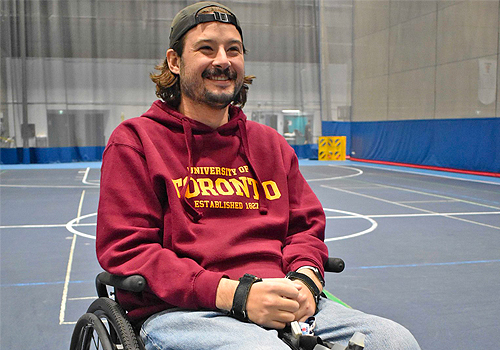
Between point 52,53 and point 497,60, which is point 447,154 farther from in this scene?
point 52,53

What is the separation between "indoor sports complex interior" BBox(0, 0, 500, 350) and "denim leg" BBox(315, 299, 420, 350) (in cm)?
116

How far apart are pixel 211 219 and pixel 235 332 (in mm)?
338

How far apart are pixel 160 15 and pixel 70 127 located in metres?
3.64

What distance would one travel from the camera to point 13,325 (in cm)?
247

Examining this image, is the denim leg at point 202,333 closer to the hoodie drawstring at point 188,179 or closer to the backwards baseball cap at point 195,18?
the hoodie drawstring at point 188,179

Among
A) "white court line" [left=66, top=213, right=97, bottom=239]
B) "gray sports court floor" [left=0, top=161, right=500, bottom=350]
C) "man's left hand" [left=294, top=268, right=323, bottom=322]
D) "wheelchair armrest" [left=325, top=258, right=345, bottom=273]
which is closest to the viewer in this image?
"man's left hand" [left=294, top=268, right=323, bottom=322]

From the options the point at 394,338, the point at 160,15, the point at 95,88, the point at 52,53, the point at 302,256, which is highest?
the point at 160,15

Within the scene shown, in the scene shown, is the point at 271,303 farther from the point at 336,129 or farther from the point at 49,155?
the point at 336,129

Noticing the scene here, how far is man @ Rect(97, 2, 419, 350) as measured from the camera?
1.20 m

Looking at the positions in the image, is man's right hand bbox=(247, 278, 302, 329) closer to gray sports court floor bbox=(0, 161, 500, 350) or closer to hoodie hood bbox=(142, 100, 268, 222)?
hoodie hood bbox=(142, 100, 268, 222)

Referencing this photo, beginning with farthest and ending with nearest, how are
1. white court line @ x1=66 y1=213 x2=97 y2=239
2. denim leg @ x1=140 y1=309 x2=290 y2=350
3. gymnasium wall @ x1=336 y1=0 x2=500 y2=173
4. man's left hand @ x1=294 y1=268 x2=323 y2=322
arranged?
gymnasium wall @ x1=336 y1=0 x2=500 y2=173 → white court line @ x1=66 y1=213 x2=97 y2=239 → man's left hand @ x1=294 y1=268 x2=323 y2=322 → denim leg @ x1=140 y1=309 x2=290 y2=350

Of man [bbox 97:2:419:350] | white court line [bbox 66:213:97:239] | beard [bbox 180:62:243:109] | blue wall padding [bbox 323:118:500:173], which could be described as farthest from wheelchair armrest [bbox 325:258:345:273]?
blue wall padding [bbox 323:118:500:173]

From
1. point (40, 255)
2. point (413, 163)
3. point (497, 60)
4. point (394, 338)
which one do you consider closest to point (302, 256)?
point (394, 338)

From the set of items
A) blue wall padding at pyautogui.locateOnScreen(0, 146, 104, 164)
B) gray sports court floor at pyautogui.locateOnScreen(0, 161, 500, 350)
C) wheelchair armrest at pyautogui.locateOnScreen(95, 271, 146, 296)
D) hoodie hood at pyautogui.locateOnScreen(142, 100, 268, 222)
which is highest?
hoodie hood at pyautogui.locateOnScreen(142, 100, 268, 222)
